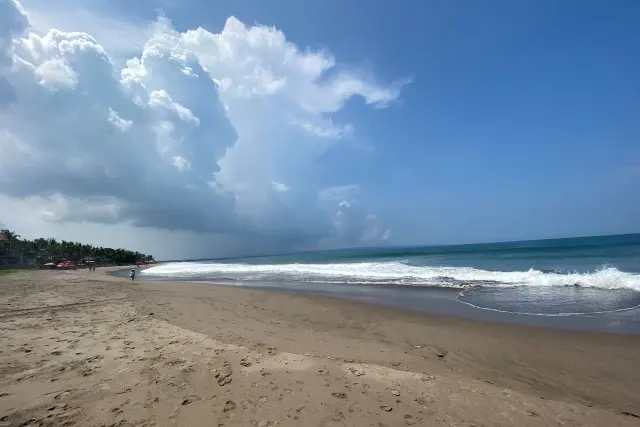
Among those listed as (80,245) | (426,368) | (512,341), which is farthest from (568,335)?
(80,245)

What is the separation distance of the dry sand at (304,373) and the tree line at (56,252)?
7416cm

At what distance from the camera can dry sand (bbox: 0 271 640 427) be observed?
405 centimetres

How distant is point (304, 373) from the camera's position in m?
5.27

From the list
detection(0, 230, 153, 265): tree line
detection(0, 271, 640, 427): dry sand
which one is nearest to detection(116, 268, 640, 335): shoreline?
detection(0, 271, 640, 427): dry sand

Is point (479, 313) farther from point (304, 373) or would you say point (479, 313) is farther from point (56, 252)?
point (56, 252)

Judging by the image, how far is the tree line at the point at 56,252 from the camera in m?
64.1

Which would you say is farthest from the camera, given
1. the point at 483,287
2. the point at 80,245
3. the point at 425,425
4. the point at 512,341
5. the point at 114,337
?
the point at 80,245

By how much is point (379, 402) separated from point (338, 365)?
1.46 m

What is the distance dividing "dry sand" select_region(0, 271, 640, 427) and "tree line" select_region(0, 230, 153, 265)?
74.2 metres

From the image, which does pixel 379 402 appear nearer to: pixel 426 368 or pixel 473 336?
pixel 426 368

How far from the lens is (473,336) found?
838 cm

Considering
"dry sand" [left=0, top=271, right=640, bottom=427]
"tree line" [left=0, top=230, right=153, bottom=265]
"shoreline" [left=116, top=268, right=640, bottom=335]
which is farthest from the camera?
"tree line" [left=0, top=230, right=153, bottom=265]

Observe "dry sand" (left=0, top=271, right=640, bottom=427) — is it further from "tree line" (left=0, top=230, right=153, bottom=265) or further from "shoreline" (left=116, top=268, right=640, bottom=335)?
"tree line" (left=0, top=230, right=153, bottom=265)

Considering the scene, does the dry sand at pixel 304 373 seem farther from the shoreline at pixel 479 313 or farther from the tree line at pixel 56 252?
the tree line at pixel 56 252
